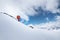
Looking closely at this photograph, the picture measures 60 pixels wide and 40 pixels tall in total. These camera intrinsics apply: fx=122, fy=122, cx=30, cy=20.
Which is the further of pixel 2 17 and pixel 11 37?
pixel 2 17

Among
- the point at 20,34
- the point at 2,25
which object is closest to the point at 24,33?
the point at 20,34

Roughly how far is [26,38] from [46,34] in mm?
1840

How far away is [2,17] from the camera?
7.13m

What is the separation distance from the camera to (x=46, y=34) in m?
8.15

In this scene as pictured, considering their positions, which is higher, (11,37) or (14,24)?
(14,24)

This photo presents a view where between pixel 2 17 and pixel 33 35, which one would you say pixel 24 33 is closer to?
pixel 33 35

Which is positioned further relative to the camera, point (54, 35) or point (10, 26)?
point (54, 35)

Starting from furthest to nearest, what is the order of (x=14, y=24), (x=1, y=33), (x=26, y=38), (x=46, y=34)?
1. (x=46, y=34)
2. (x=14, y=24)
3. (x=26, y=38)
4. (x=1, y=33)

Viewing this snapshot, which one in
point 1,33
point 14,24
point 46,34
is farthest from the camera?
point 46,34

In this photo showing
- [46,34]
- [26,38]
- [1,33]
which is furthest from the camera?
[46,34]

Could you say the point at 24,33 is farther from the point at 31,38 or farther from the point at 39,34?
the point at 39,34

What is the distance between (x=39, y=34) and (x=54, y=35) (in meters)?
1.17

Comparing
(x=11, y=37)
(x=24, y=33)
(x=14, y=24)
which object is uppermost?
(x=14, y=24)

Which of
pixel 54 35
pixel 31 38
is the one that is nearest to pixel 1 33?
pixel 31 38
